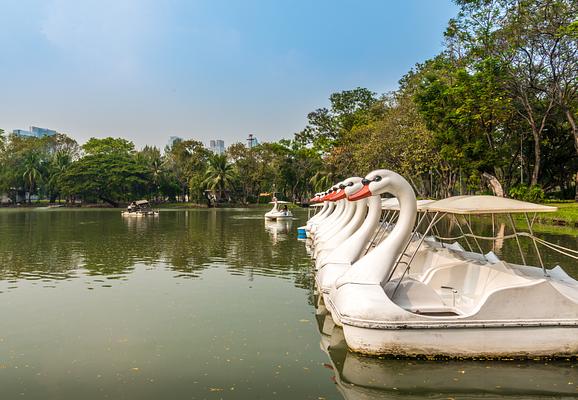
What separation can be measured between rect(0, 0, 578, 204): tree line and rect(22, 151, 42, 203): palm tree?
0.25 meters

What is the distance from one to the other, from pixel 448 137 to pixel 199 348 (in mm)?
30988

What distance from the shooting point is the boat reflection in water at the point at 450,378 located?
571cm

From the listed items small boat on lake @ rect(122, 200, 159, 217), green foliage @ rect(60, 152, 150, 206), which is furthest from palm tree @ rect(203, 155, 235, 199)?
small boat on lake @ rect(122, 200, 159, 217)

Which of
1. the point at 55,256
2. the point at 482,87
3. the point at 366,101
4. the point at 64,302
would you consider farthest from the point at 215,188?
the point at 64,302

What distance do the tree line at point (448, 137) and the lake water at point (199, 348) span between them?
19243 millimetres

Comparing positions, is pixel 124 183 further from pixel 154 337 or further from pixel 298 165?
pixel 154 337

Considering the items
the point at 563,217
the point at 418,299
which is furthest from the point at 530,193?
the point at 418,299

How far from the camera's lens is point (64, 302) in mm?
10492

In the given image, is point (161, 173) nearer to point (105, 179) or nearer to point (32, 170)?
point (105, 179)

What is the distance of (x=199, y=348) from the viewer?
7.38 metres

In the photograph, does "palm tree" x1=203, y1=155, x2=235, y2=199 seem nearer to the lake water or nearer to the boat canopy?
the lake water

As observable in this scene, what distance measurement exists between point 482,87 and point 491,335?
26.3 m

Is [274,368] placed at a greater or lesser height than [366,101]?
lesser

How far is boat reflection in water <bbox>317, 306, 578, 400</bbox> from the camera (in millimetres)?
5715
